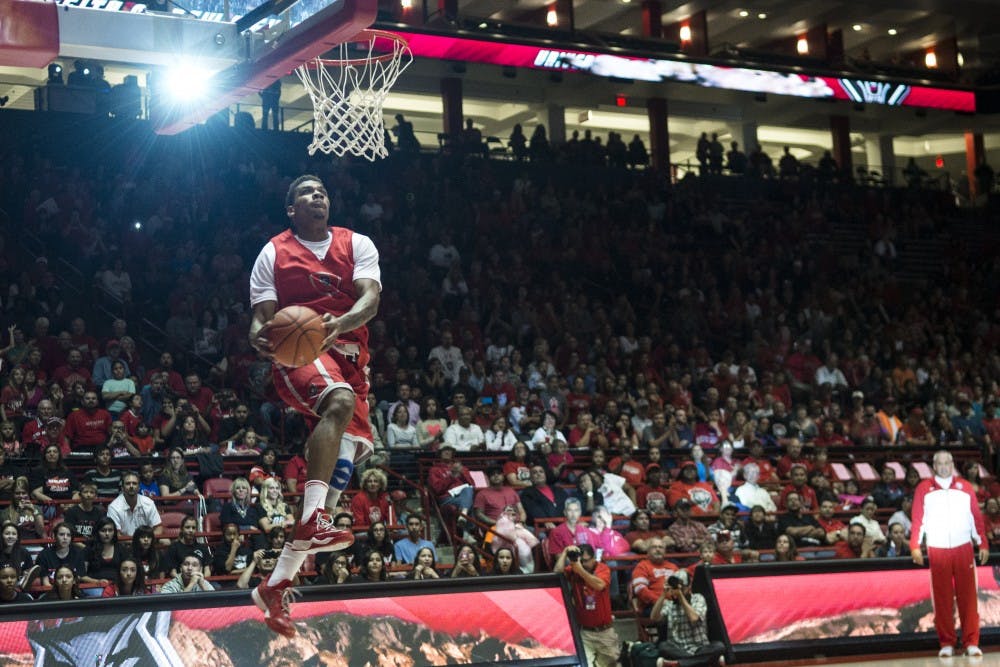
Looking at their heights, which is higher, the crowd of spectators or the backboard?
the backboard

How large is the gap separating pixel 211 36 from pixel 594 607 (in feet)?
21.5

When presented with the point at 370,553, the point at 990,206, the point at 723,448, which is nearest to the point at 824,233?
the point at 990,206

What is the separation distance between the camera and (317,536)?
18.9 ft

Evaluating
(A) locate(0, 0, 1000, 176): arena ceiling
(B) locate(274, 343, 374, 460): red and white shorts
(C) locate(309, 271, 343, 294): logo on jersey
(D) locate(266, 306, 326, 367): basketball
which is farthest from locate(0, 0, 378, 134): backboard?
(A) locate(0, 0, 1000, 176): arena ceiling

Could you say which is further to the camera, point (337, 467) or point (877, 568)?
point (877, 568)

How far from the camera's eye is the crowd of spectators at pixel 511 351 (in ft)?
44.4

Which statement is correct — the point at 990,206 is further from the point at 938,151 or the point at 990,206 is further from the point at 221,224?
the point at 221,224

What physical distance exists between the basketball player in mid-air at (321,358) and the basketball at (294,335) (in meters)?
0.12

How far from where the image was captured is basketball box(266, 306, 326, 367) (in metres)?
5.57

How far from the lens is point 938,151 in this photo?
122 feet

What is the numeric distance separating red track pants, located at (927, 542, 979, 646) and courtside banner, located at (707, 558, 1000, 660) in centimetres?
65

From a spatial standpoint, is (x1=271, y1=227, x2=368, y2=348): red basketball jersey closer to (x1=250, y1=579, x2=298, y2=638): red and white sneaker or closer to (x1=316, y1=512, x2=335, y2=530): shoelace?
(x1=316, y1=512, x2=335, y2=530): shoelace

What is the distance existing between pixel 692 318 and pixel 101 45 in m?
14.5

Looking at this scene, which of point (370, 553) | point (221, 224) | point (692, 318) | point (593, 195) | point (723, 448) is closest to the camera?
point (370, 553)
